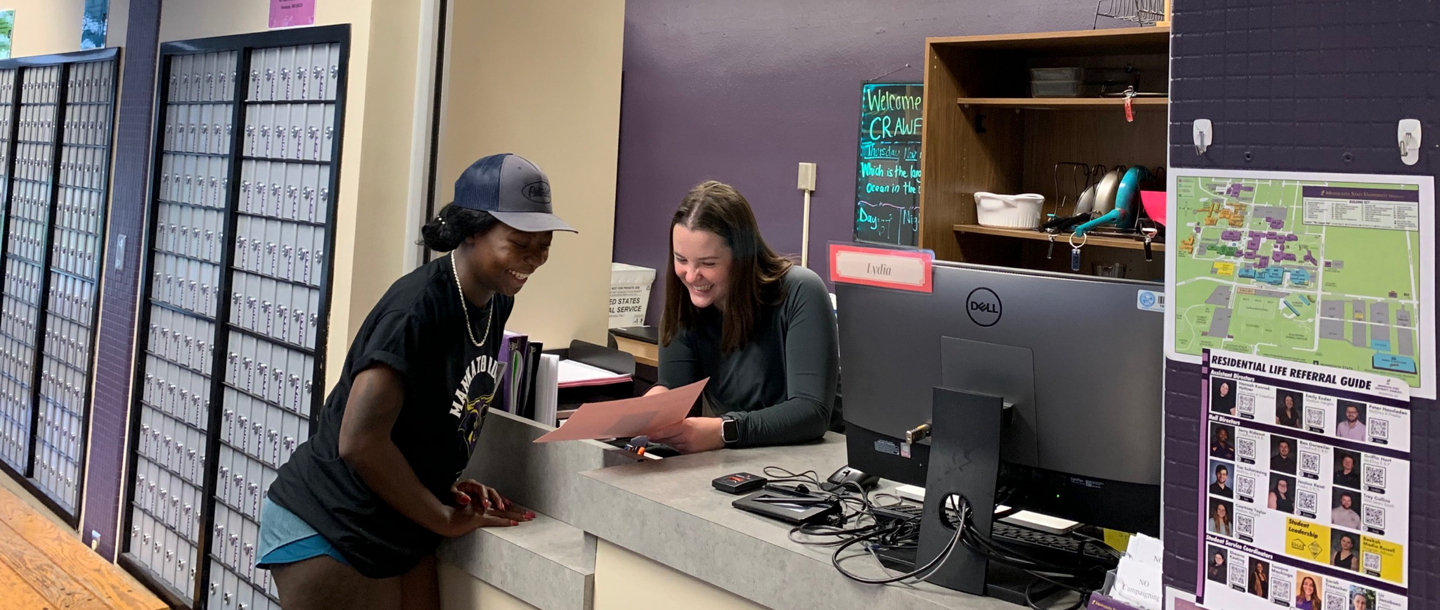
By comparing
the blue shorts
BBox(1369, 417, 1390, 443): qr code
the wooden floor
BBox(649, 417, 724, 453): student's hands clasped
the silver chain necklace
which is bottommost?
the wooden floor

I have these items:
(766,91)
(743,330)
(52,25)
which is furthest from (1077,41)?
(52,25)

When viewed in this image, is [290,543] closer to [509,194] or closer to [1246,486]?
[509,194]

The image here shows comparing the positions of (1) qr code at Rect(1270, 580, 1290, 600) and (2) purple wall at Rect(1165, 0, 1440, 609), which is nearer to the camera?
(2) purple wall at Rect(1165, 0, 1440, 609)

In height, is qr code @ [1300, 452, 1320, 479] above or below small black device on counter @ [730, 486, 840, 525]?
above

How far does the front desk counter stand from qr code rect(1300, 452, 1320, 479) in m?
0.42

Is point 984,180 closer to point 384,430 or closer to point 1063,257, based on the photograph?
point 1063,257

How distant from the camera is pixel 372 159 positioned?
8.97 feet

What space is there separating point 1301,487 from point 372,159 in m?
2.26

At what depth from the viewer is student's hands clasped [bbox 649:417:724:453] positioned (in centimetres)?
209

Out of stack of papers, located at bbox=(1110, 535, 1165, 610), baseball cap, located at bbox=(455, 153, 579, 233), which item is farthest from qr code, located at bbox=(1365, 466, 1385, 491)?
baseball cap, located at bbox=(455, 153, 579, 233)

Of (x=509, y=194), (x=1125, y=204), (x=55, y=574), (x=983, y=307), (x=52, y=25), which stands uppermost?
(x=52, y=25)

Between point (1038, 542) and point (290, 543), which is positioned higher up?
point (1038, 542)

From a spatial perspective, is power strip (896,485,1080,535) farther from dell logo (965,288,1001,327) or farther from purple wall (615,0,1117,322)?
purple wall (615,0,1117,322)

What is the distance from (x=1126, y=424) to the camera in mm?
1446
